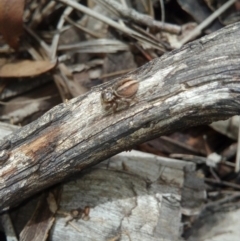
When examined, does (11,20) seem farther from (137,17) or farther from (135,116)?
(135,116)

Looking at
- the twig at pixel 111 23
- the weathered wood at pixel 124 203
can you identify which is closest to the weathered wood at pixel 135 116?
the weathered wood at pixel 124 203

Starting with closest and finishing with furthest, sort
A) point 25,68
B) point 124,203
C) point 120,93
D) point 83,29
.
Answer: point 120,93 → point 124,203 → point 25,68 → point 83,29

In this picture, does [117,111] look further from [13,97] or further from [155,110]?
[13,97]

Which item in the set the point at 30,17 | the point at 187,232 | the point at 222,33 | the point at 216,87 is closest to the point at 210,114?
the point at 216,87

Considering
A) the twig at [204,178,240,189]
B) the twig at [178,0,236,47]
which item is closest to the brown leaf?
the twig at [178,0,236,47]

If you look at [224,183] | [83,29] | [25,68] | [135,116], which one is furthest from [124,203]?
[83,29]
